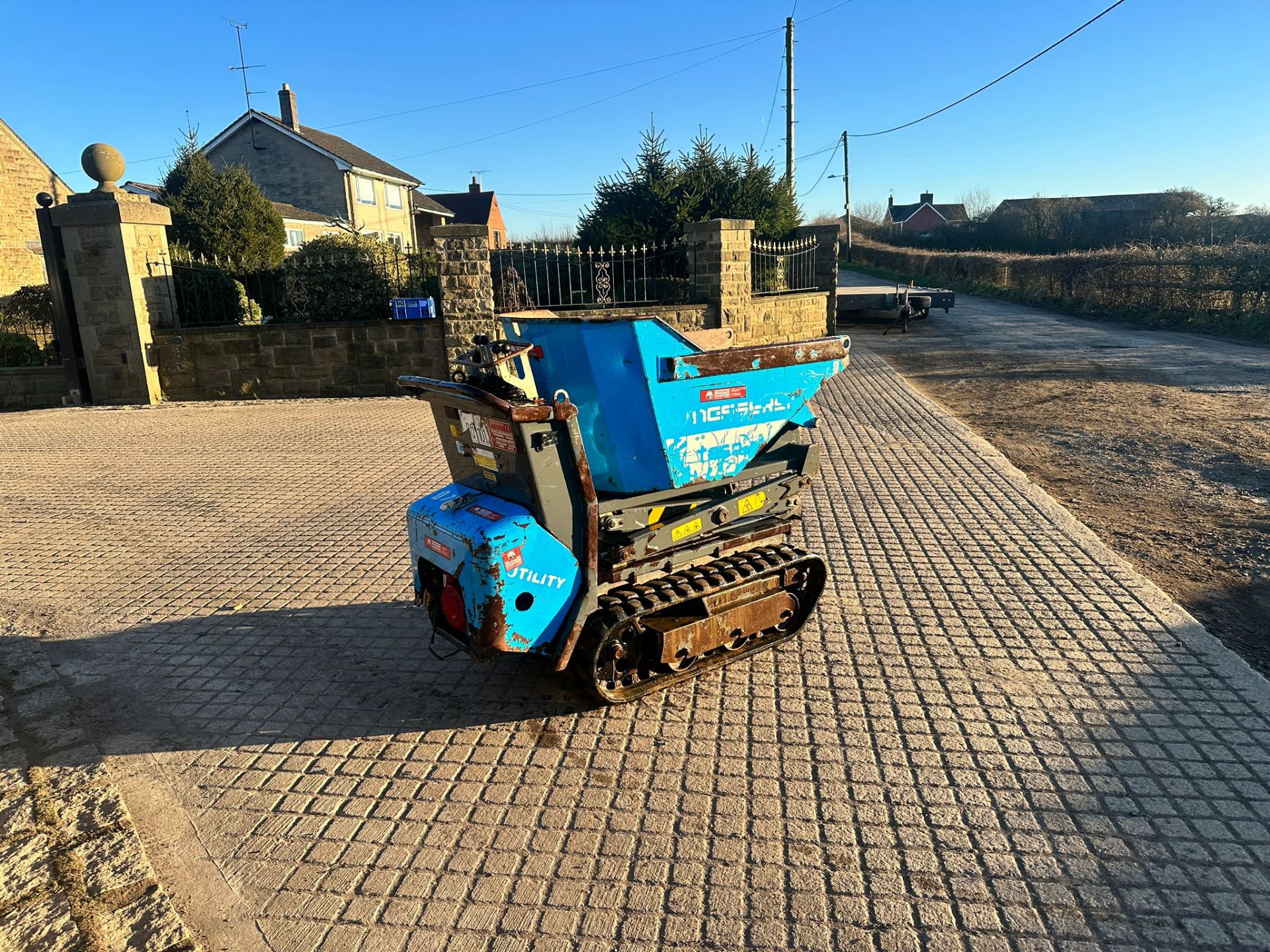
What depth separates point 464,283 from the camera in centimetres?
1306

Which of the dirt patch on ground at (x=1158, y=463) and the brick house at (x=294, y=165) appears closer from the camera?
the dirt patch on ground at (x=1158, y=463)

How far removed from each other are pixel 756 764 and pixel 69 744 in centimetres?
326

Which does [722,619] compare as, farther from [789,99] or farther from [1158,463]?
[789,99]

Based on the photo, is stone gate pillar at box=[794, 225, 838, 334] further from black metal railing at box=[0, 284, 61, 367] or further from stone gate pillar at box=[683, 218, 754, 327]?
black metal railing at box=[0, 284, 61, 367]

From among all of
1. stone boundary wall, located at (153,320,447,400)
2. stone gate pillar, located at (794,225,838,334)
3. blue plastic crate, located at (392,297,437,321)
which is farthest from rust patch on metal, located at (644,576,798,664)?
stone gate pillar, located at (794,225,838,334)

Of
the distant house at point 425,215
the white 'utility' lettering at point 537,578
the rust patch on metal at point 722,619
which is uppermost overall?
the distant house at point 425,215

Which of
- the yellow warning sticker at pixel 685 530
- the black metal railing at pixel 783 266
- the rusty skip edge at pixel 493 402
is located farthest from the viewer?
the black metal railing at pixel 783 266

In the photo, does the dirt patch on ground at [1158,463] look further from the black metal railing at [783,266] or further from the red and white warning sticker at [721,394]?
the black metal railing at [783,266]

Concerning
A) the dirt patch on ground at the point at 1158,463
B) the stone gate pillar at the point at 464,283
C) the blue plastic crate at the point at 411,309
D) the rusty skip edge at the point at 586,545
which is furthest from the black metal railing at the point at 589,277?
the rusty skip edge at the point at 586,545

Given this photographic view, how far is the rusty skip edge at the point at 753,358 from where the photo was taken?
3814 millimetres

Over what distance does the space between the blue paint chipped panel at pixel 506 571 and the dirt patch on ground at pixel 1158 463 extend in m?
3.88

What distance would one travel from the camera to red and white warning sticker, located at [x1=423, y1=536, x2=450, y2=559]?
3783mm

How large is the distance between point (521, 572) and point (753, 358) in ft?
A: 5.27

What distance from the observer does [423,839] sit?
315 centimetres
